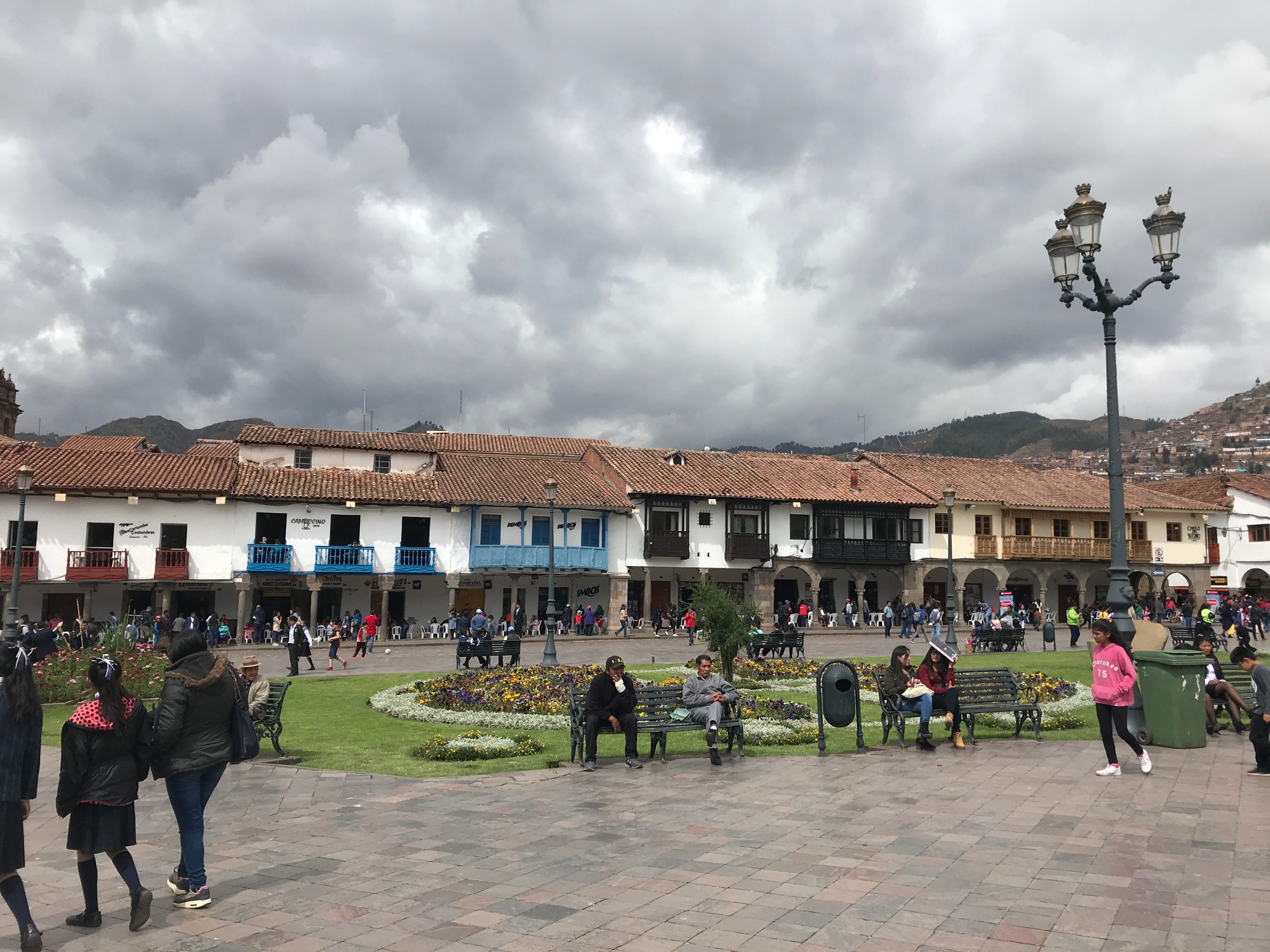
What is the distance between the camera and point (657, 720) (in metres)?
10.5

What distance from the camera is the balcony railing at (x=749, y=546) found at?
136 feet

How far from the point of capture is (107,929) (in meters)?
5.30

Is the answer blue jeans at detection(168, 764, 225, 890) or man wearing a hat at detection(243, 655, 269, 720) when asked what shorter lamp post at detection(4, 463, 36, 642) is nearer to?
man wearing a hat at detection(243, 655, 269, 720)

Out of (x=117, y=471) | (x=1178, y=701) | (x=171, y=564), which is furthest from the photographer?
(x=117, y=471)

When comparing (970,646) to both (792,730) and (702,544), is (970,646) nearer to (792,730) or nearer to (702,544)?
A: (702,544)

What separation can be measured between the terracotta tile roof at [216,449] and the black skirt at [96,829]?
34784 millimetres

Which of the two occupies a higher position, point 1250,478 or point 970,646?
point 1250,478

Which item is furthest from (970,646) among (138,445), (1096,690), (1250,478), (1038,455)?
(1038,455)

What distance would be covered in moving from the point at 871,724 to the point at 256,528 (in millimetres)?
28137

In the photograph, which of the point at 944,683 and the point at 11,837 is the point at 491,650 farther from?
the point at 11,837

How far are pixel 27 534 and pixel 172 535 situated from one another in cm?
468

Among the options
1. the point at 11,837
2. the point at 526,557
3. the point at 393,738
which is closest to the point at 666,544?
the point at 526,557

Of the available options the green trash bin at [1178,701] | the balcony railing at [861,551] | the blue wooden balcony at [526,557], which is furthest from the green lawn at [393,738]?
the balcony railing at [861,551]

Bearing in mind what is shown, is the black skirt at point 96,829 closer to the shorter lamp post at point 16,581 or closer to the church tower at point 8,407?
the shorter lamp post at point 16,581
